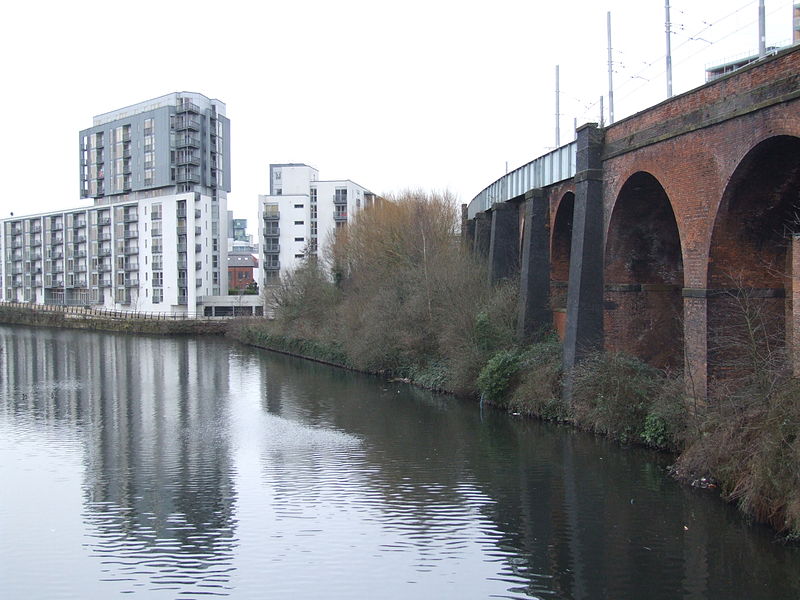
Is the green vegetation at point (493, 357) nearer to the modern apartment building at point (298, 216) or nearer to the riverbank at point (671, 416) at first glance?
the riverbank at point (671, 416)

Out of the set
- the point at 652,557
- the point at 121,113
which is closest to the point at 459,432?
the point at 652,557

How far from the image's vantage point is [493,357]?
2022cm

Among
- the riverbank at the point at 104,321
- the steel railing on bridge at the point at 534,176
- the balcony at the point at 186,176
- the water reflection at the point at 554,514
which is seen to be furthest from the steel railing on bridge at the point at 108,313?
the water reflection at the point at 554,514

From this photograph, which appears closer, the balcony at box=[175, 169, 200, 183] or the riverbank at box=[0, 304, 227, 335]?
the riverbank at box=[0, 304, 227, 335]

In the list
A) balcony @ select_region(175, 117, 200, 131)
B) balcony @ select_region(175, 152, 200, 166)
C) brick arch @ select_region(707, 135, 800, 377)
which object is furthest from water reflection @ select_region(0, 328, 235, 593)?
balcony @ select_region(175, 117, 200, 131)

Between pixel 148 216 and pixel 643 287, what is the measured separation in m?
52.7

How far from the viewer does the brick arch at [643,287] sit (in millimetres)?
17047

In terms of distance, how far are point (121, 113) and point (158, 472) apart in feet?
193

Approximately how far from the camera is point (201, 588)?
843 cm

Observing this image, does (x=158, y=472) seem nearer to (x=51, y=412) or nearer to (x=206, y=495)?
(x=206, y=495)

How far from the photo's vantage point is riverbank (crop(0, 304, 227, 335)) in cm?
5250

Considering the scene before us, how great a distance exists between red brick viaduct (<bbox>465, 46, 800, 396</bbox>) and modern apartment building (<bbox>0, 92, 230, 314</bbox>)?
144ft

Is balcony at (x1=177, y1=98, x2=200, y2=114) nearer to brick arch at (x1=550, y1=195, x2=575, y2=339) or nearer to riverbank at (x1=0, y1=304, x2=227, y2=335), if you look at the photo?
riverbank at (x1=0, y1=304, x2=227, y2=335)

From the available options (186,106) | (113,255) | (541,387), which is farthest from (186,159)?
(541,387)
